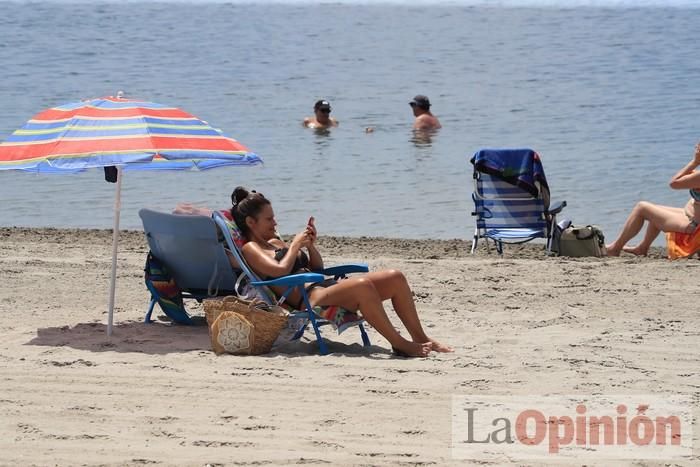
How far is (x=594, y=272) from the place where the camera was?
870 cm

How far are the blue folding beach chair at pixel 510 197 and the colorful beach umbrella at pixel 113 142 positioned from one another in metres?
3.71

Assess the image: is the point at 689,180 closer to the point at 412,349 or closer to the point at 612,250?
the point at 612,250

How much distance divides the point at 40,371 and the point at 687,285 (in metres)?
4.57

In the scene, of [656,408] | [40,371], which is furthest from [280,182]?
[656,408]

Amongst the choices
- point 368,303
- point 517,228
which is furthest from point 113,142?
point 517,228

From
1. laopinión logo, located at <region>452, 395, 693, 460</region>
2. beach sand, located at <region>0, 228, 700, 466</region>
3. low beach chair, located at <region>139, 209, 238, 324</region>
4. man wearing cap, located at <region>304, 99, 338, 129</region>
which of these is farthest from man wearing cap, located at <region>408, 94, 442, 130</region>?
laopinión logo, located at <region>452, 395, 693, 460</region>

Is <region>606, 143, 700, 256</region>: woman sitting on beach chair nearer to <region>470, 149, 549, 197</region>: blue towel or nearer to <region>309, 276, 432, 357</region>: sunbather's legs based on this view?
<region>470, 149, 549, 197</region>: blue towel

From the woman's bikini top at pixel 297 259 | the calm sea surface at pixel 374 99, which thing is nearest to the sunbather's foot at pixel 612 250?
the calm sea surface at pixel 374 99

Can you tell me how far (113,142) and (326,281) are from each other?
1.42 m

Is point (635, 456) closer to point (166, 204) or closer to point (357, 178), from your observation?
point (166, 204)

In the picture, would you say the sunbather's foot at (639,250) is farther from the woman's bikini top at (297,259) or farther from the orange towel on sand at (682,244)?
the woman's bikini top at (297,259)

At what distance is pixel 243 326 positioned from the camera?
20.6ft

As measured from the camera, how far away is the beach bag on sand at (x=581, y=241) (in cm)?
958

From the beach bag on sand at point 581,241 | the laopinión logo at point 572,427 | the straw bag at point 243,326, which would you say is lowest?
the laopinión logo at point 572,427
